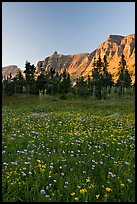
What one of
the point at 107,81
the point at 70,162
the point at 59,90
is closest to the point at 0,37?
the point at 70,162

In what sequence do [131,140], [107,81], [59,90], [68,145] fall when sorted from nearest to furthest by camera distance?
[68,145] → [131,140] → [59,90] → [107,81]

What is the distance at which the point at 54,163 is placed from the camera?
4.88m

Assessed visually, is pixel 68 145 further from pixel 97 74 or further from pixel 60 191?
pixel 97 74

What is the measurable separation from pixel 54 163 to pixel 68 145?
170cm

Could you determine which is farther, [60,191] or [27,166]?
[27,166]

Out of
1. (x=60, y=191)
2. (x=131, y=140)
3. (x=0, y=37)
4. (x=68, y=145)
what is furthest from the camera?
(x=131, y=140)

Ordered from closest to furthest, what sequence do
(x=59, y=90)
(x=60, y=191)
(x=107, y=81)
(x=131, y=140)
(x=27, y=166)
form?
1. (x=60, y=191)
2. (x=27, y=166)
3. (x=131, y=140)
4. (x=59, y=90)
5. (x=107, y=81)

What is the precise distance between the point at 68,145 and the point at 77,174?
7.53 feet

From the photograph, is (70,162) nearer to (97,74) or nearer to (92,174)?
(92,174)

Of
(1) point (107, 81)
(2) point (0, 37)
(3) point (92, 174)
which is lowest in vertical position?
(3) point (92, 174)

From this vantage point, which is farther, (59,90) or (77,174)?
(59,90)

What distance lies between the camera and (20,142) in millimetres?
6551

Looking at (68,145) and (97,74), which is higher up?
(97,74)

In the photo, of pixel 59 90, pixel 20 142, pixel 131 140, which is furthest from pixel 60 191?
pixel 59 90
